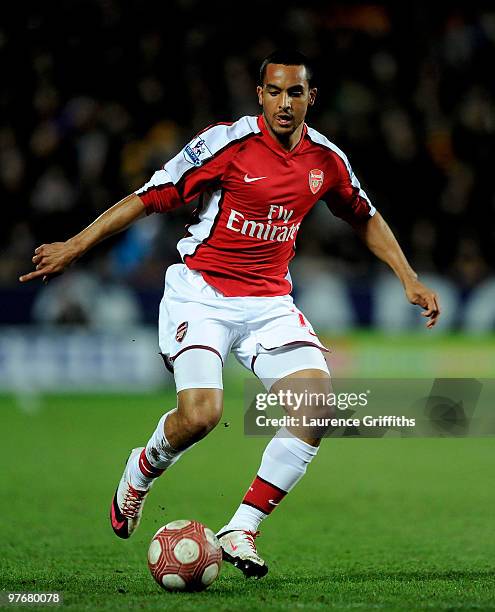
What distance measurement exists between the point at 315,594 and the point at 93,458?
15.8 feet

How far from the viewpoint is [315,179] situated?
5438 millimetres

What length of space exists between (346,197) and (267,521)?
224 cm

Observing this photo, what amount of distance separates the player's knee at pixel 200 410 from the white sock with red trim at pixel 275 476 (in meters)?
0.36

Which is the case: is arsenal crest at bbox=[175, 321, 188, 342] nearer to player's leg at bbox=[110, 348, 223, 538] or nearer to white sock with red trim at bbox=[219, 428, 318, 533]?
player's leg at bbox=[110, 348, 223, 538]

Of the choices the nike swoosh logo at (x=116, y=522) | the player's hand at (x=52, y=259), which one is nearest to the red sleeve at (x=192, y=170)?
the player's hand at (x=52, y=259)

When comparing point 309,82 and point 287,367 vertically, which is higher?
point 309,82

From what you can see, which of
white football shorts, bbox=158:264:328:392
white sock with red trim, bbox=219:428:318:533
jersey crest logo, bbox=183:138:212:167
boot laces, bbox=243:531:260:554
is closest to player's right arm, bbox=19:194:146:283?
jersey crest logo, bbox=183:138:212:167

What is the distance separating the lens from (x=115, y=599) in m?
4.52

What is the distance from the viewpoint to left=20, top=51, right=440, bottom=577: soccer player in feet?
17.1

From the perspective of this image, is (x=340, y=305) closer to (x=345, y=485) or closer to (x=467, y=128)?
(x=467, y=128)

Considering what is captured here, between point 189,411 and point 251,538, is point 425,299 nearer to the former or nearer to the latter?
point 189,411

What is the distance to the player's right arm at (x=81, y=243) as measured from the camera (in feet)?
16.2

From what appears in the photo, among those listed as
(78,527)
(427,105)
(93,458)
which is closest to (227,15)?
(427,105)

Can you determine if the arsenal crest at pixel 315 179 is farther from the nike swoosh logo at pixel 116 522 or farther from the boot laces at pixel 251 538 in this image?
the nike swoosh logo at pixel 116 522
